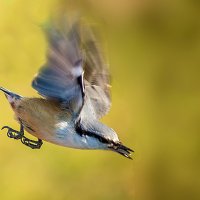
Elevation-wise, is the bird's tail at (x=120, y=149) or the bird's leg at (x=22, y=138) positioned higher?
the bird's tail at (x=120, y=149)

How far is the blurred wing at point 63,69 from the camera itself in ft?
3.01

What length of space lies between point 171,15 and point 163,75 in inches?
10.3

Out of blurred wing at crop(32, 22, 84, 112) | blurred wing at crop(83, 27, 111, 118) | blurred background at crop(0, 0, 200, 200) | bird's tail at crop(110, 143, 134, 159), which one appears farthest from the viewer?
blurred background at crop(0, 0, 200, 200)

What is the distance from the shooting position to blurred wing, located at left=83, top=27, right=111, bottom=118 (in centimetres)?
115

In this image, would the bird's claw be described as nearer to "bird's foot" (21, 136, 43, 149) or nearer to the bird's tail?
"bird's foot" (21, 136, 43, 149)

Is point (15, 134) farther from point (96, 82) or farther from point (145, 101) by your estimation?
point (145, 101)

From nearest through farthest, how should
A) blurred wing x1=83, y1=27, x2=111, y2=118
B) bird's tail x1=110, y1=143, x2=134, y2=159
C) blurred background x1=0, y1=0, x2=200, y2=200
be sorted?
bird's tail x1=110, y1=143, x2=134, y2=159 → blurred wing x1=83, y1=27, x2=111, y2=118 → blurred background x1=0, y1=0, x2=200, y2=200

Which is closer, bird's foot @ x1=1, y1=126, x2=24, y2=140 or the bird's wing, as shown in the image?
the bird's wing

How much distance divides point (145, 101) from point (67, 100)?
142 cm

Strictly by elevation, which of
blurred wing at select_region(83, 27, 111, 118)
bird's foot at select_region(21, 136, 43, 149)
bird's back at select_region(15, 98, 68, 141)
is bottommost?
bird's foot at select_region(21, 136, 43, 149)

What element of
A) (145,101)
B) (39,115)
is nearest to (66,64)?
(39,115)

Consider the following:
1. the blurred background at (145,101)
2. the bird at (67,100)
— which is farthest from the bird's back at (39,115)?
the blurred background at (145,101)

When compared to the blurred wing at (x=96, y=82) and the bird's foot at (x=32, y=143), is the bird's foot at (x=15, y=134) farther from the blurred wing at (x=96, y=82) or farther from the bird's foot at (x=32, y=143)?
the blurred wing at (x=96, y=82)

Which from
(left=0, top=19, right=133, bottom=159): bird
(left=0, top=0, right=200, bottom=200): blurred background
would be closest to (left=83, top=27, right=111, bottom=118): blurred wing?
(left=0, top=19, right=133, bottom=159): bird
